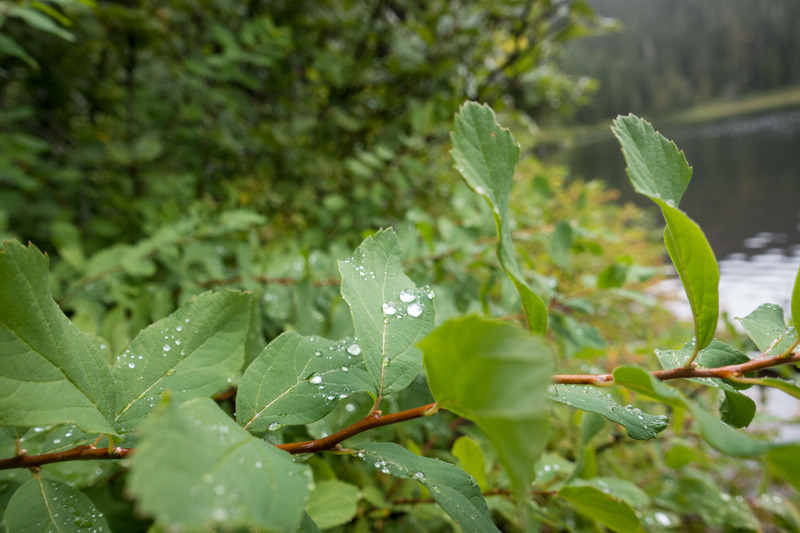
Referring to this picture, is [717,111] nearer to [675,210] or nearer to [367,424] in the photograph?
[675,210]

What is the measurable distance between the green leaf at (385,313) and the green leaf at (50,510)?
0.27 meters

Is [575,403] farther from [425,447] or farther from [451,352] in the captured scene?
[425,447]

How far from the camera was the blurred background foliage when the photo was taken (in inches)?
37.1

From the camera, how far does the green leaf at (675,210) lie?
0.37 meters

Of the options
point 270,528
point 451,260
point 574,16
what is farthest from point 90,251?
point 574,16

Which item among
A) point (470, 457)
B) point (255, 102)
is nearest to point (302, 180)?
point (255, 102)

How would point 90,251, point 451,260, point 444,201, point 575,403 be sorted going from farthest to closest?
1. point 444,201
2. point 90,251
3. point 451,260
4. point 575,403

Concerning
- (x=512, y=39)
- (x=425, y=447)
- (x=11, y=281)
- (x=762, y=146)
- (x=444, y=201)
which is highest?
(x=512, y=39)

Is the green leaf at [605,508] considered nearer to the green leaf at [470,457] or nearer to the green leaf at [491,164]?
the green leaf at [470,457]

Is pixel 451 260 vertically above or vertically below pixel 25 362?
below

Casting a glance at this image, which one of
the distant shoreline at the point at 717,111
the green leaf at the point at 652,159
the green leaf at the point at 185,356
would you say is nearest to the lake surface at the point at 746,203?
the green leaf at the point at 652,159

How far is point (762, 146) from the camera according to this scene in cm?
1709

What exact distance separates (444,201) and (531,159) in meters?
0.96

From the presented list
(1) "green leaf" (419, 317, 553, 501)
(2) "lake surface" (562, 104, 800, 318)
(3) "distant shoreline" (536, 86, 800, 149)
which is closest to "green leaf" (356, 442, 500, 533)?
(1) "green leaf" (419, 317, 553, 501)
